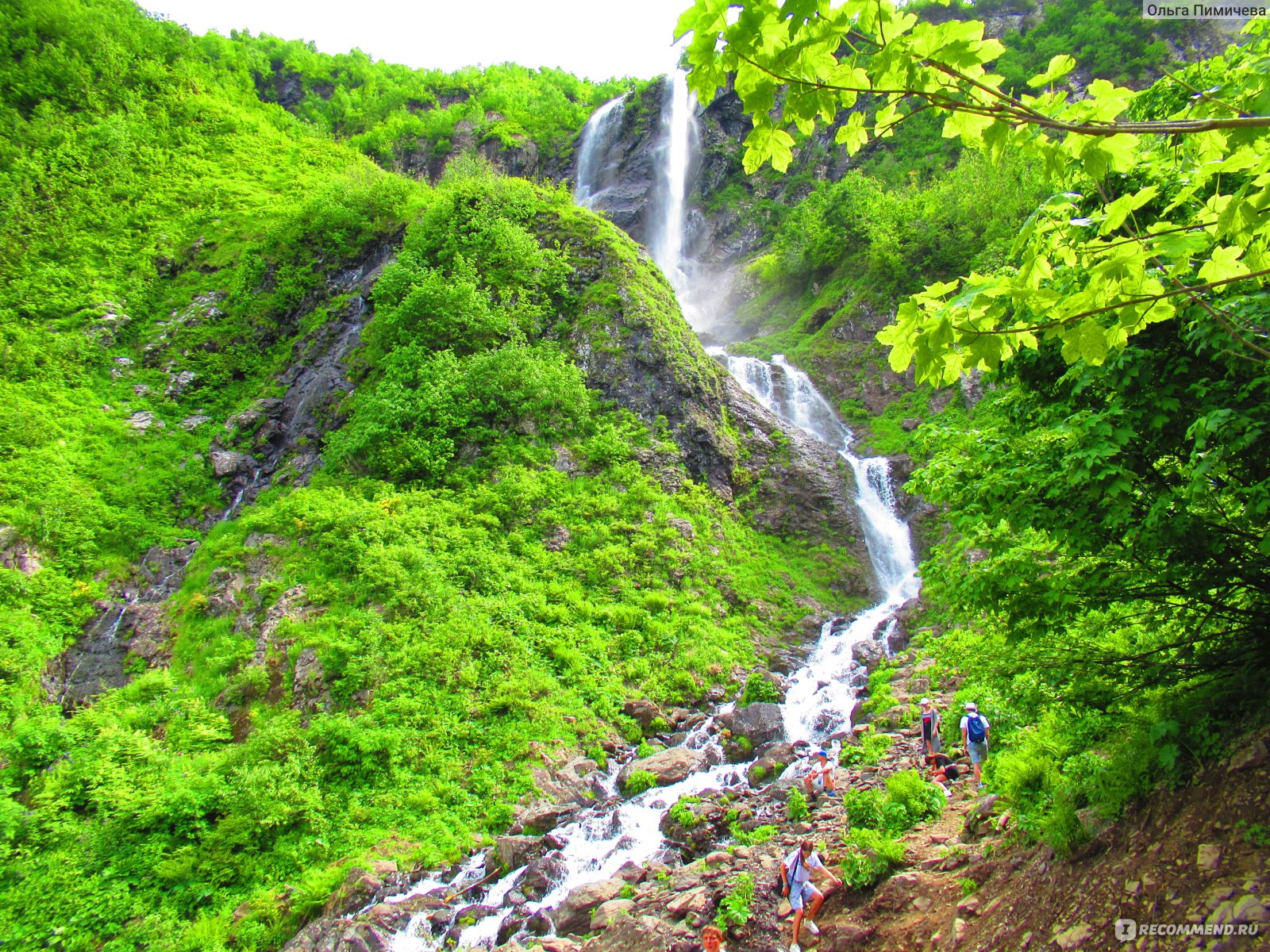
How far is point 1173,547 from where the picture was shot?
330 cm

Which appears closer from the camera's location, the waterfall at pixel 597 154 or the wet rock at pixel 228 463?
the wet rock at pixel 228 463

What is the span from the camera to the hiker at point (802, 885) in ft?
19.5

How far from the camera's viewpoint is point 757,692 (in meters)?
12.4

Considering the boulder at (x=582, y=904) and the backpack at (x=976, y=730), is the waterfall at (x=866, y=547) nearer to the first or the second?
the backpack at (x=976, y=730)

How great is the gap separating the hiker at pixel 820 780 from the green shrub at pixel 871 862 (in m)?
2.41

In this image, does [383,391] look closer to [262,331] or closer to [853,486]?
[262,331]

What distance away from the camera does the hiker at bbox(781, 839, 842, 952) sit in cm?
595

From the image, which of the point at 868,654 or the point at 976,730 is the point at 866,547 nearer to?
the point at 868,654

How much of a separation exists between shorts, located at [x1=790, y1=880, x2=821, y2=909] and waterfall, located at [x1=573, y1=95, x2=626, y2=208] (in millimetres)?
41622

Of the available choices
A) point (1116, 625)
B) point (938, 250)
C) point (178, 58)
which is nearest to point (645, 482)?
point (1116, 625)

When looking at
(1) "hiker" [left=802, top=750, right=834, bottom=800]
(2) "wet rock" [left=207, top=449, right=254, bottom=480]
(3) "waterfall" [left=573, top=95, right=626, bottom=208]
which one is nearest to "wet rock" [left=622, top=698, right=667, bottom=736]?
(1) "hiker" [left=802, top=750, right=834, bottom=800]

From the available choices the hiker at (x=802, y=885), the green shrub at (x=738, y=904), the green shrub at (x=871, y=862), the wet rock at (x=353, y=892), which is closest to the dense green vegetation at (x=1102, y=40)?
the green shrub at (x=871, y=862)

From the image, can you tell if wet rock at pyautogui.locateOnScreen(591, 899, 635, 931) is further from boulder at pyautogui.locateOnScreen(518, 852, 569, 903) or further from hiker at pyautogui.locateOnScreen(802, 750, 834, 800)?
hiker at pyautogui.locateOnScreen(802, 750, 834, 800)

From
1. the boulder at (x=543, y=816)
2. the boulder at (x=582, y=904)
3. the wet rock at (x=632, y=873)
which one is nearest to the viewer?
the boulder at (x=582, y=904)
